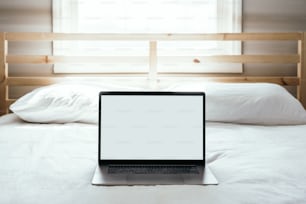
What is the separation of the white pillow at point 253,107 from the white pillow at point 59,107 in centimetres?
62

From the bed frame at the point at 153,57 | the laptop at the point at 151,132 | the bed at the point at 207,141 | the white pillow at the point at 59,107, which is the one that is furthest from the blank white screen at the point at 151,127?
the bed frame at the point at 153,57

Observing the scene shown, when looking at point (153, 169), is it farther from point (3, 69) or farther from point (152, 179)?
point (3, 69)

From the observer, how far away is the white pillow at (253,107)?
87.8 inches

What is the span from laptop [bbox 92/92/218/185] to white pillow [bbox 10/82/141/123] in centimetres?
82

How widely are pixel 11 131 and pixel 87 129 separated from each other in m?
0.35

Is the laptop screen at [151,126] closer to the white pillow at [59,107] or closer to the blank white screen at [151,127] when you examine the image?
the blank white screen at [151,127]

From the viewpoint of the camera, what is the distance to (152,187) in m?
1.13

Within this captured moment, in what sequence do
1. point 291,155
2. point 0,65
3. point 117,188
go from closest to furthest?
point 117,188
point 291,155
point 0,65

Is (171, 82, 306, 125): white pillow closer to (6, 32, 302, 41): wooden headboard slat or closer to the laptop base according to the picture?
(6, 32, 302, 41): wooden headboard slat

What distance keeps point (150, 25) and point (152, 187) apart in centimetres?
197

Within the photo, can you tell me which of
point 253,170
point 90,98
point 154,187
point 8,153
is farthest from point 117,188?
point 90,98

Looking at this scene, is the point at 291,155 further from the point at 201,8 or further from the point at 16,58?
the point at 16,58

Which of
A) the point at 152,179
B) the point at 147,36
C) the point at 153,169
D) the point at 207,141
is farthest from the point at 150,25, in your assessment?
the point at 152,179

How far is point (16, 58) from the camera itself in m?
2.73
